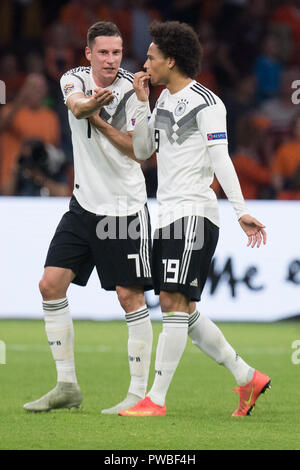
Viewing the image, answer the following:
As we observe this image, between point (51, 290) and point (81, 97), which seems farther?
point (51, 290)

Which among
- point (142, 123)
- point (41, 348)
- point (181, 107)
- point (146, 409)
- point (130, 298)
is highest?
point (181, 107)

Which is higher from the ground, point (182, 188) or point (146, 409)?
point (182, 188)

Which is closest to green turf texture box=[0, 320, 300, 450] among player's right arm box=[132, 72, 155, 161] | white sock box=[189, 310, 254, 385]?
white sock box=[189, 310, 254, 385]

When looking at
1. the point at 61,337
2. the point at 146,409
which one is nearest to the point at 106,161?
the point at 61,337

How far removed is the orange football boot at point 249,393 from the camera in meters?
6.63

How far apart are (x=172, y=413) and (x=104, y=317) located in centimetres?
544

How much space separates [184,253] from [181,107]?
0.85 meters

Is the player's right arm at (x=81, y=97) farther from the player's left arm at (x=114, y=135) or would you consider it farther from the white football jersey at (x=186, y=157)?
the white football jersey at (x=186, y=157)

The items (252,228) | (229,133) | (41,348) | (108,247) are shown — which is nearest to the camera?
(252,228)

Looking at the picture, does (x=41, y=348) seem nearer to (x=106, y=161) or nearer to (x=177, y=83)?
(x=106, y=161)

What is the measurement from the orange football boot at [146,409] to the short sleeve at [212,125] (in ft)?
5.00

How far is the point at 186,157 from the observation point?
6.47 meters

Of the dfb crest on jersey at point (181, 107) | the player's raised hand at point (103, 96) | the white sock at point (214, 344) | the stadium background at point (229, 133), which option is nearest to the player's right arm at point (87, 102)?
the player's raised hand at point (103, 96)

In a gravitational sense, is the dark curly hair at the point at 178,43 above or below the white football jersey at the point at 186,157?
above
